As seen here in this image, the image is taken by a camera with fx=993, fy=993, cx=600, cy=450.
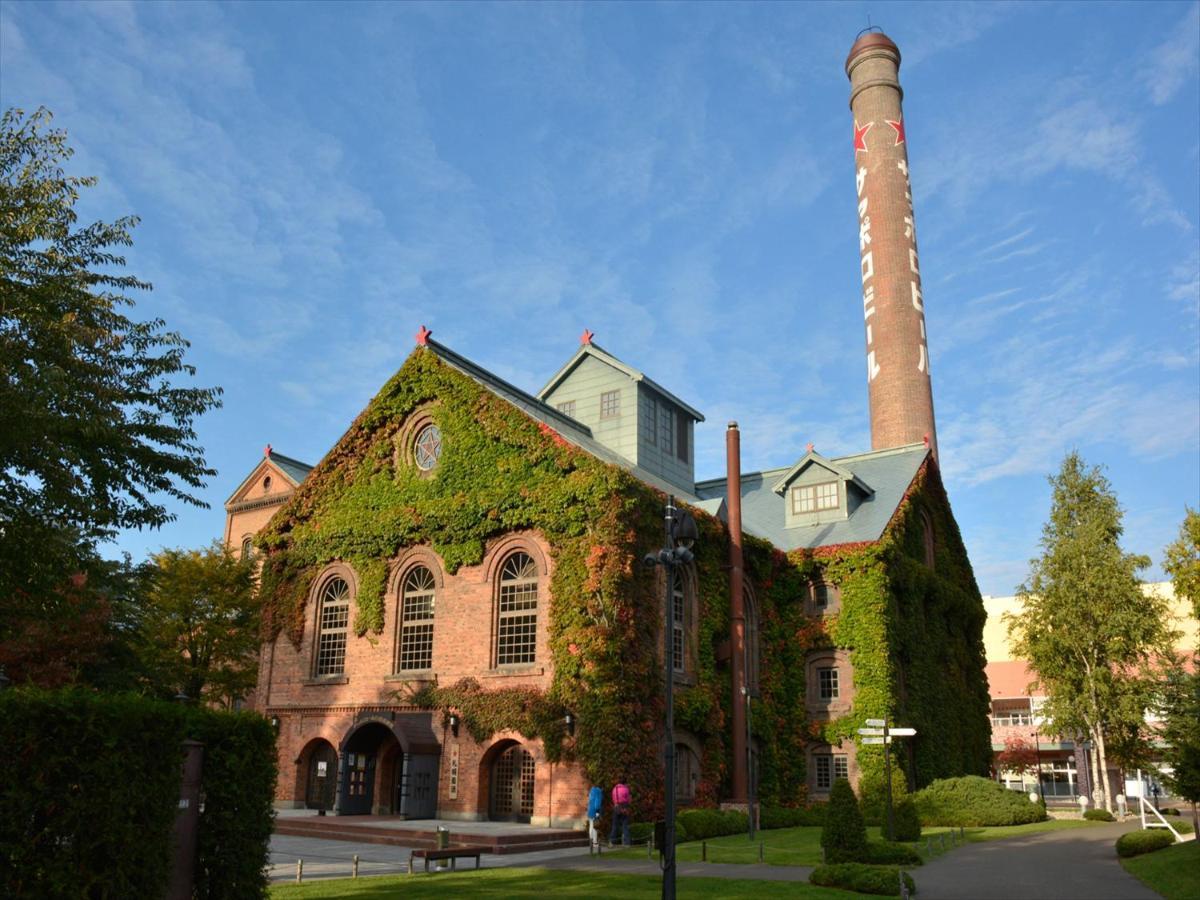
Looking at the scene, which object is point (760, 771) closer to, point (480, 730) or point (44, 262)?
point (480, 730)

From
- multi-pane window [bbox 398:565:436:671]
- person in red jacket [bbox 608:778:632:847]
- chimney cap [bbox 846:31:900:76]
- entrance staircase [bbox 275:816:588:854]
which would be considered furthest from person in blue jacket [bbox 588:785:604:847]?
chimney cap [bbox 846:31:900:76]

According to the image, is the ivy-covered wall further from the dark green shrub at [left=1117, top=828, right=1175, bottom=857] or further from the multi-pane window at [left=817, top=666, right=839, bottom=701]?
the dark green shrub at [left=1117, top=828, right=1175, bottom=857]

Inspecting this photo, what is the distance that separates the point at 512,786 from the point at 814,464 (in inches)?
750

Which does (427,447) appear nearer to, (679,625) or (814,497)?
(679,625)

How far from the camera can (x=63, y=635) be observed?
27.5 metres

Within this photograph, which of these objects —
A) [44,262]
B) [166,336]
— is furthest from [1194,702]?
[44,262]

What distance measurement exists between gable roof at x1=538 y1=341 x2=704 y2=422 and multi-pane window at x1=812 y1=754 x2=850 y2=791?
45.2 feet

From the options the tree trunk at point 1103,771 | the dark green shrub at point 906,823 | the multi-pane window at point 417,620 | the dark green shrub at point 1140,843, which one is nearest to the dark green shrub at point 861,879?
the dark green shrub at point 1140,843

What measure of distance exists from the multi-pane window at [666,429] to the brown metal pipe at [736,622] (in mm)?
5796

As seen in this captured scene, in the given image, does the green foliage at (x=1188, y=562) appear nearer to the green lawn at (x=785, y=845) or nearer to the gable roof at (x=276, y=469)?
the green lawn at (x=785, y=845)

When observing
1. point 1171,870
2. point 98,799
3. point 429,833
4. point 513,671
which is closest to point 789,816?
point 513,671

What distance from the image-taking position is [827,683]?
3584cm

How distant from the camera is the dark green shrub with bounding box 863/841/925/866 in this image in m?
19.2

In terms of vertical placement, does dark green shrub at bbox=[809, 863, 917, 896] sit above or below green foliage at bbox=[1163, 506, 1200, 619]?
below
